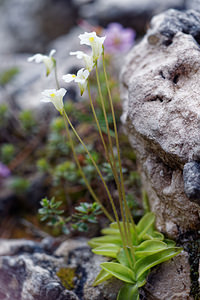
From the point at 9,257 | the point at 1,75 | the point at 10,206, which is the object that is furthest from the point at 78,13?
the point at 9,257

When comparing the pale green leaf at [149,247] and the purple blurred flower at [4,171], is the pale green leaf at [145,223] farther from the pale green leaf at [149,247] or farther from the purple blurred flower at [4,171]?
the purple blurred flower at [4,171]

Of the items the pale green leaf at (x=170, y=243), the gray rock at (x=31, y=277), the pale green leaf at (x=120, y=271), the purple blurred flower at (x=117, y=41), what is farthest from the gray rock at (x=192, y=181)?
the purple blurred flower at (x=117, y=41)

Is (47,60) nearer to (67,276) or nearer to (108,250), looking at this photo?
(108,250)

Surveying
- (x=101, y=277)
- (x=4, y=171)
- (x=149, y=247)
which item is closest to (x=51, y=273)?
(x=101, y=277)

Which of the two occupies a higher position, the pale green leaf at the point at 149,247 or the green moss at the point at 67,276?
the pale green leaf at the point at 149,247

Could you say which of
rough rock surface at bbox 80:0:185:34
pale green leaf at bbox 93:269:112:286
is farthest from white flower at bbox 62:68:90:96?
rough rock surface at bbox 80:0:185:34

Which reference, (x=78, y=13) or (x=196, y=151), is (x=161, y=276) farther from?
(x=78, y=13)
